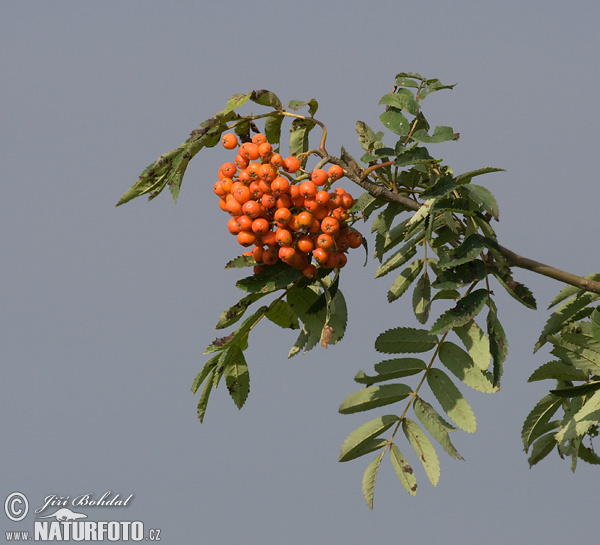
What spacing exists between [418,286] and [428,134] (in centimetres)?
77

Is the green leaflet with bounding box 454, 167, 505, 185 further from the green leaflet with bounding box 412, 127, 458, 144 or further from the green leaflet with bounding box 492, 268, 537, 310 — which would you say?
the green leaflet with bounding box 492, 268, 537, 310

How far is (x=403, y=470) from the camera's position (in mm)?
3975

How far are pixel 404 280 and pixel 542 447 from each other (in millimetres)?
1029

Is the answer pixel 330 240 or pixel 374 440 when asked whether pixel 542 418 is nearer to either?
pixel 374 440

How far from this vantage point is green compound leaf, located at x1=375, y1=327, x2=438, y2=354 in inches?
161

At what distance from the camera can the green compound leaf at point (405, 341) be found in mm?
4090

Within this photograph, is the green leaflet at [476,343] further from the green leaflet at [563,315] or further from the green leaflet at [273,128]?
the green leaflet at [273,128]

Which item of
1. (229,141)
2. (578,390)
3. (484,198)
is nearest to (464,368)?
(578,390)

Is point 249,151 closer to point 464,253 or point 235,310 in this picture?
point 235,310

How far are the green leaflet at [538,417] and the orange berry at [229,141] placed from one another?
1.78 metres

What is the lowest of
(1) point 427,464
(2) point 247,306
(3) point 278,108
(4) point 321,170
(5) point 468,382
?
(1) point 427,464

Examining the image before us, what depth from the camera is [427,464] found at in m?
3.91

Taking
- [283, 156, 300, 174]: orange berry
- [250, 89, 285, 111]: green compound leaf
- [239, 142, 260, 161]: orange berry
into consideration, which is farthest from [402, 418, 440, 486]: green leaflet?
[250, 89, 285, 111]: green compound leaf

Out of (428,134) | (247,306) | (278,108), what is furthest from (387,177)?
(247,306)
